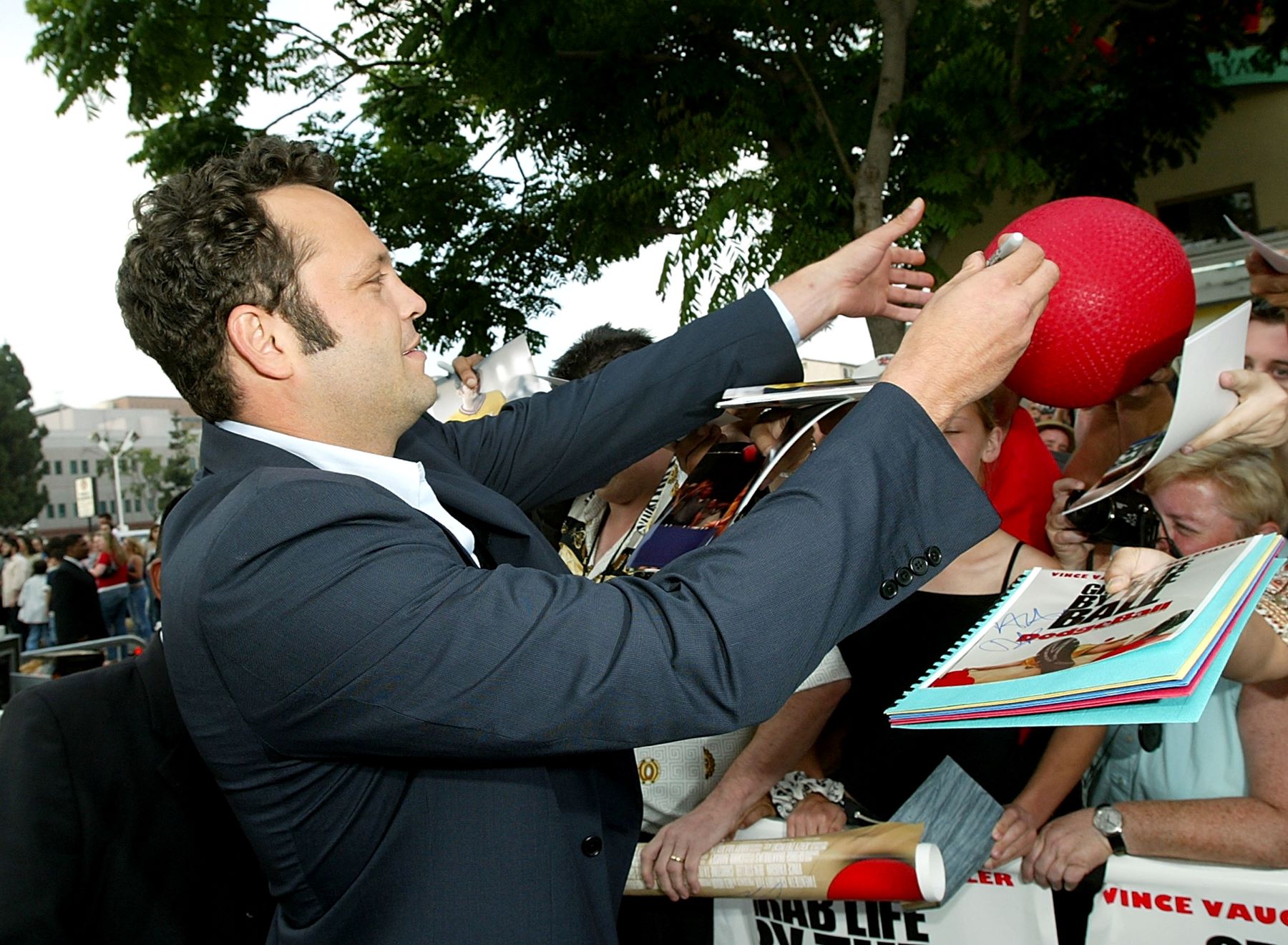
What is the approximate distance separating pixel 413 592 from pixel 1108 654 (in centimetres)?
81

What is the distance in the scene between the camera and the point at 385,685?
121 centimetres

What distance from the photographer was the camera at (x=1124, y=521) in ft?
6.60

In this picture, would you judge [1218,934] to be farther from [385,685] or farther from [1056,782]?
[385,685]

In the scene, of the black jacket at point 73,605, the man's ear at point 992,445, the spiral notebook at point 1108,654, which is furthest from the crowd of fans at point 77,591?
the spiral notebook at point 1108,654

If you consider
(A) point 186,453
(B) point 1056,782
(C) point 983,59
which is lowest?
(A) point 186,453

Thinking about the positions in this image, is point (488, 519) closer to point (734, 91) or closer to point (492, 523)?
point (492, 523)

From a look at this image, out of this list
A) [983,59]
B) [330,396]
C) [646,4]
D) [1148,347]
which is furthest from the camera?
[646,4]

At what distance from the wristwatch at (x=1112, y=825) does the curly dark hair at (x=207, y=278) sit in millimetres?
1869

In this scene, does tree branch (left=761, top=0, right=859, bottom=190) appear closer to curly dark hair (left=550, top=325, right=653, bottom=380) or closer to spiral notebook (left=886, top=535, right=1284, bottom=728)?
curly dark hair (left=550, top=325, right=653, bottom=380)

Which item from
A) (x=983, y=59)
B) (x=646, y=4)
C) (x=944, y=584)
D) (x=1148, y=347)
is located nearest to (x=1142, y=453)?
(x=1148, y=347)

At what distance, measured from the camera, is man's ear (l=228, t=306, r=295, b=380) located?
154 centimetres

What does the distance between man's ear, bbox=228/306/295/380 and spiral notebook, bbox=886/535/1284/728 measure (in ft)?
3.29

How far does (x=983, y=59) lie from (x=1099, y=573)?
442 cm
